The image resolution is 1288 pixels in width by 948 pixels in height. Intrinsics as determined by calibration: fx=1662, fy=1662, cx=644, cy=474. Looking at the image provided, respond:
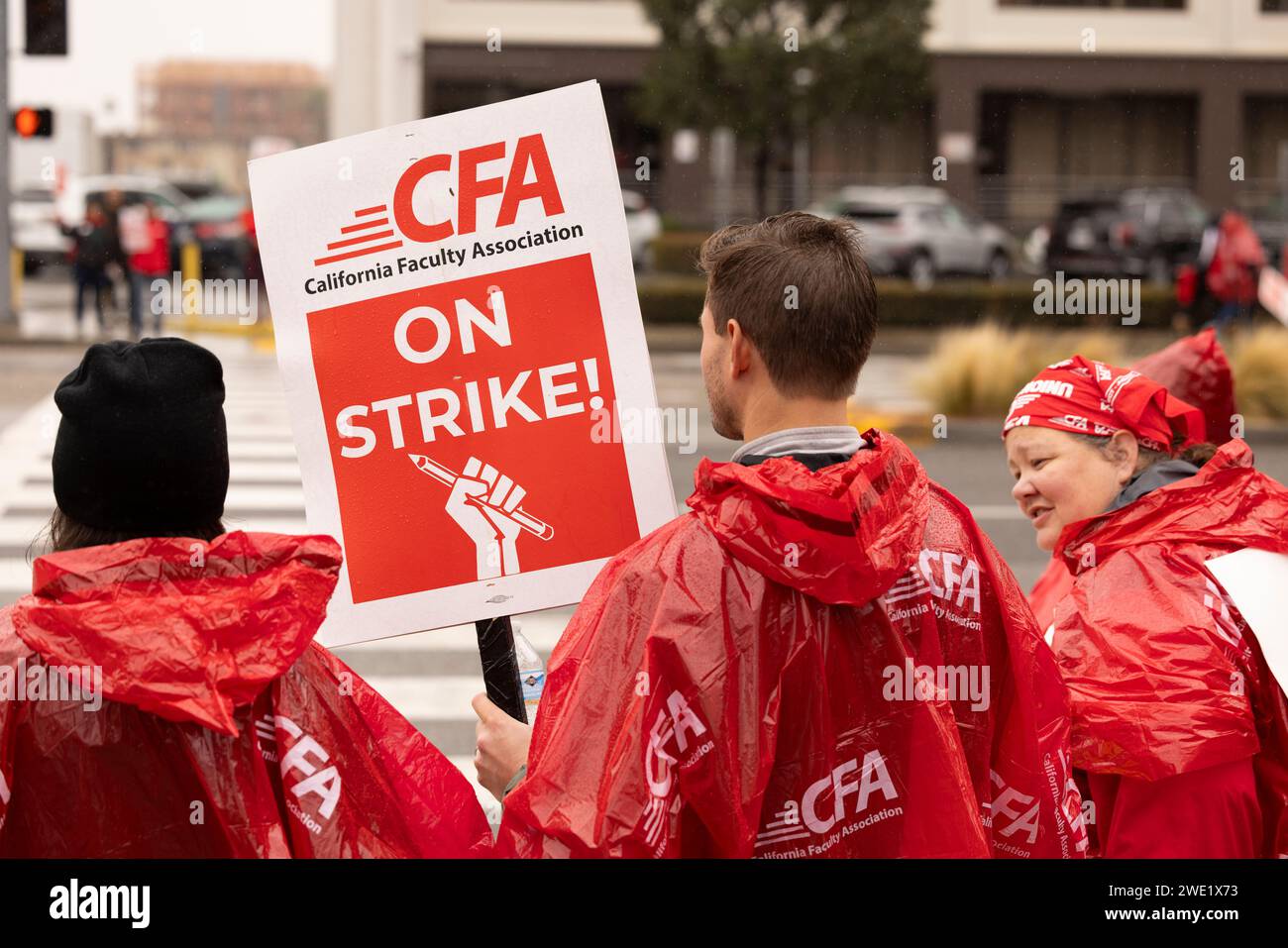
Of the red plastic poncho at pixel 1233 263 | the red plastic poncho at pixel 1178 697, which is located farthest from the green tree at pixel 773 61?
the red plastic poncho at pixel 1178 697

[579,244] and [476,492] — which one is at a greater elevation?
[579,244]

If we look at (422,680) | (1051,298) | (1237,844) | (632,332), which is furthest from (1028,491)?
(1051,298)

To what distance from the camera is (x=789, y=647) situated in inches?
79.5

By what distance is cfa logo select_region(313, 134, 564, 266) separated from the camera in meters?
2.38

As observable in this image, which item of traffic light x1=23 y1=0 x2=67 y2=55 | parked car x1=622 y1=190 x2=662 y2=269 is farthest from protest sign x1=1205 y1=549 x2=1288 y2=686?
parked car x1=622 y1=190 x2=662 y2=269

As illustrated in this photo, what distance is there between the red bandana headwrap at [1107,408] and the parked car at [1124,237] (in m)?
26.2

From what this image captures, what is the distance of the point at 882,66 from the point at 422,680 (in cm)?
2480

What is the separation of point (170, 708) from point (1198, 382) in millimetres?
2246

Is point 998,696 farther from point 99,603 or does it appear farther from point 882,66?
point 882,66

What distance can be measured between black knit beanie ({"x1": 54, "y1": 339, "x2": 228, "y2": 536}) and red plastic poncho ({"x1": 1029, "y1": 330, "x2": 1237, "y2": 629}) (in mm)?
1808

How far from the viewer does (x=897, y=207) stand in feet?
101

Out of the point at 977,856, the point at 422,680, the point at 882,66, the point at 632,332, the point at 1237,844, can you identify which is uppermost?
the point at 882,66
